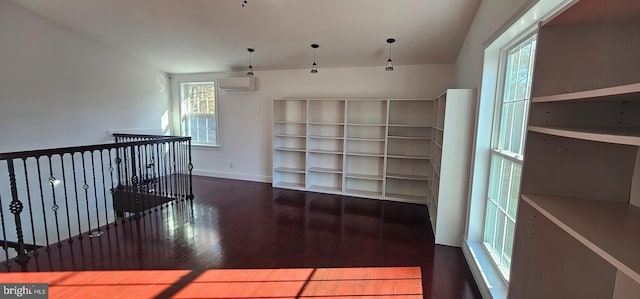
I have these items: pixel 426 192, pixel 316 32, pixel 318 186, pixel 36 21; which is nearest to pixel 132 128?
pixel 36 21

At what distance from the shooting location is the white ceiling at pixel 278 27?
332 cm

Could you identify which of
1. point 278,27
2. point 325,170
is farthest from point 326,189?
point 278,27

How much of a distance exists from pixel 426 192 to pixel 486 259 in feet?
7.13

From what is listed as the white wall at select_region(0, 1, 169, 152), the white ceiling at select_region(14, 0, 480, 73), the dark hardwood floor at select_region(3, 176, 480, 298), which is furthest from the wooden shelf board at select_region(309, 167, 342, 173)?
the white wall at select_region(0, 1, 169, 152)

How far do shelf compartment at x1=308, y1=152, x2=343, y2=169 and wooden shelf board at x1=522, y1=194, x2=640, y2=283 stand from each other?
4.06 meters

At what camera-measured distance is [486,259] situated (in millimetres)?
2510

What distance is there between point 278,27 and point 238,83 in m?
1.95

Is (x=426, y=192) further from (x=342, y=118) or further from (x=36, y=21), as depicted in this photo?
(x=36, y=21)

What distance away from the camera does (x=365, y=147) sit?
16.6 feet

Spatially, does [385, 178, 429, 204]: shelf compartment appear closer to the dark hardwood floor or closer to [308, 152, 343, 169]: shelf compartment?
the dark hardwood floor

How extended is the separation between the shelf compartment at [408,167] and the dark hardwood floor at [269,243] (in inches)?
22.7

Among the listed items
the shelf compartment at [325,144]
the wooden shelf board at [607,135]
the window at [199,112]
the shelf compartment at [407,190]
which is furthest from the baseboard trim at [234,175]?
the wooden shelf board at [607,135]

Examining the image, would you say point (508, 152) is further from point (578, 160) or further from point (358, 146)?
point (358, 146)

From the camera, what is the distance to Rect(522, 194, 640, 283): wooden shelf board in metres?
0.74
